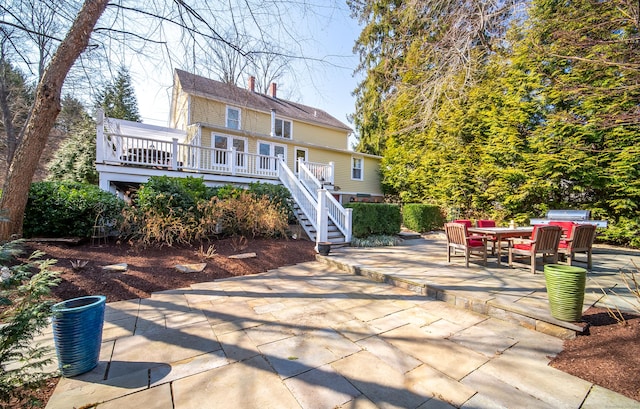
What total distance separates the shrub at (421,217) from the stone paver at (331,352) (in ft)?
24.0

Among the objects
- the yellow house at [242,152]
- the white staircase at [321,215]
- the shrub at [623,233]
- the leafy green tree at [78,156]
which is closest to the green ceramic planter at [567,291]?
the yellow house at [242,152]

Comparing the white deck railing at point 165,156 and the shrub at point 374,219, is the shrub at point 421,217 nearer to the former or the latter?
the shrub at point 374,219

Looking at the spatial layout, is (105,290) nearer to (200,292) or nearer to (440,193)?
(200,292)

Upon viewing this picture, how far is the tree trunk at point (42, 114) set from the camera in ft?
13.8

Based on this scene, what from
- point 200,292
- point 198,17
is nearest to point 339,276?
point 200,292

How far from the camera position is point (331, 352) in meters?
2.44

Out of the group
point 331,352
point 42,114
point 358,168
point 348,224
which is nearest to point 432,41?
point 331,352

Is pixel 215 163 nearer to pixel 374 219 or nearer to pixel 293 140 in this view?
pixel 293 140

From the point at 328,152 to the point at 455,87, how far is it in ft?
41.2

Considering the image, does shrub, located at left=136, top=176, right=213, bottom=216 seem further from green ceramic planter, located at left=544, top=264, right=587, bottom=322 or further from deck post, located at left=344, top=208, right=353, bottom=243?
green ceramic planter, located at left=544, top=264, right=587, bottom=322

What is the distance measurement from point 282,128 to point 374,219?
9928 mm

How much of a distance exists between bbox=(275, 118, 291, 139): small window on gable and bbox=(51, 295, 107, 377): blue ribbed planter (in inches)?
597

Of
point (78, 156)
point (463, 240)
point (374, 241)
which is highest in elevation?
point (78, 156)

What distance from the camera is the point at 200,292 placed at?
407 centimetres
